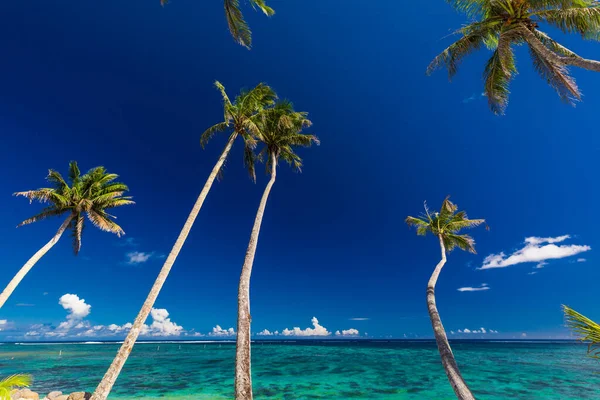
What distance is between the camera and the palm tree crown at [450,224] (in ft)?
57.1

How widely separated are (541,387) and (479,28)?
26650mm

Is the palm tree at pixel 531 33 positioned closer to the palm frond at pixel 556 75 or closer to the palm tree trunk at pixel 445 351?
the palm frond at pixel 556 75

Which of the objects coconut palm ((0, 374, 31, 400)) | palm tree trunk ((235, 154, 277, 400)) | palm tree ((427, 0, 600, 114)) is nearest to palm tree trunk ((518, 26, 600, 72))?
palm tree ((427, 0, 600, 114))

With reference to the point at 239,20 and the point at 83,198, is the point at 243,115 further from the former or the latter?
the point at 83,198

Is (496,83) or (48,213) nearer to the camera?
(496,83)

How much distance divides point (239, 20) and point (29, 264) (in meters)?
17.3

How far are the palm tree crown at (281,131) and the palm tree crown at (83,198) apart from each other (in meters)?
11.2

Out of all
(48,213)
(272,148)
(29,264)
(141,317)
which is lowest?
(141,317)

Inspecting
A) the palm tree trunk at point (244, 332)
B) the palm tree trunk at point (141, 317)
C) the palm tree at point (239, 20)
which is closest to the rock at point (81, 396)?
the palm tree trunk at point (141, 317)

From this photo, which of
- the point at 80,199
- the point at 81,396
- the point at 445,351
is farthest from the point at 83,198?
the point at 445,351

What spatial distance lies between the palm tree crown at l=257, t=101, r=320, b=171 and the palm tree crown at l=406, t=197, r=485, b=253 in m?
9.33

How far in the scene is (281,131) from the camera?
643 inches

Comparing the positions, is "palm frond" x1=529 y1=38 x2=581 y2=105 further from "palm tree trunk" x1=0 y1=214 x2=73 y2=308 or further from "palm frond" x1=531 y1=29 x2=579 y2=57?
"palm tree trunk" x1=0 y1=214 x2=73 y2=308

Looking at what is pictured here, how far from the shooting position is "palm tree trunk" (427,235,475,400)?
9125mm
